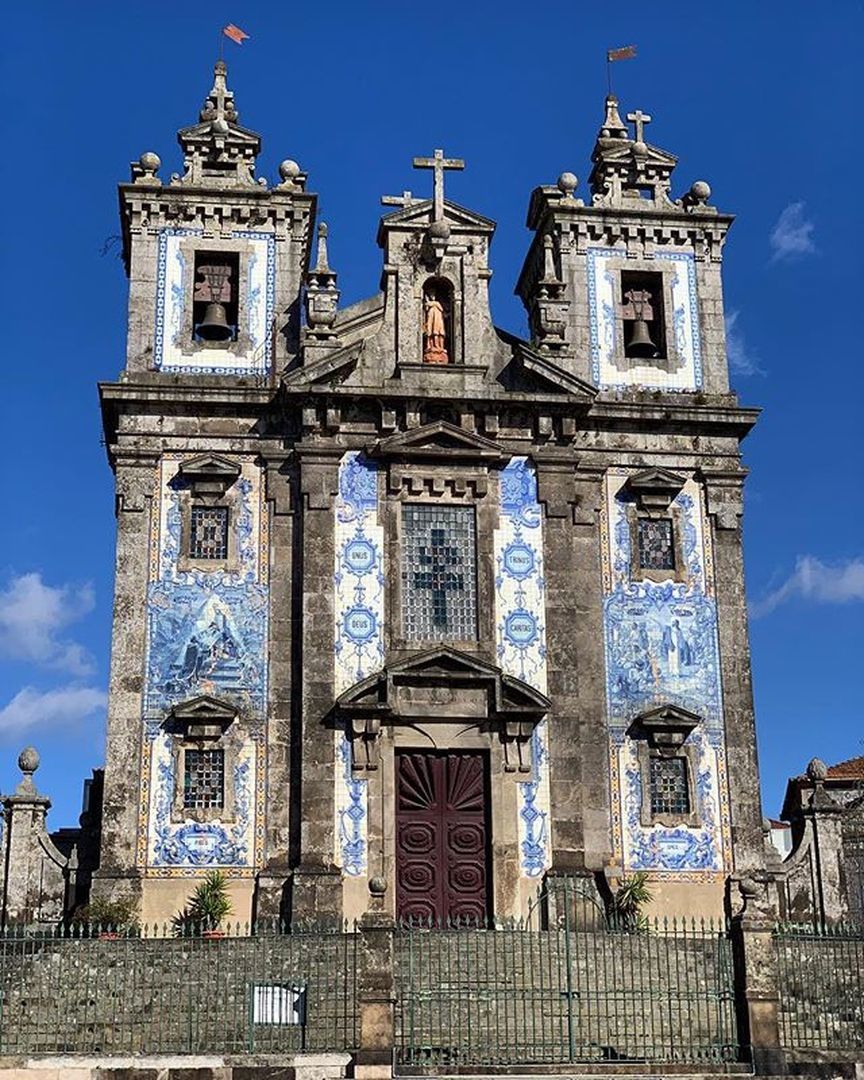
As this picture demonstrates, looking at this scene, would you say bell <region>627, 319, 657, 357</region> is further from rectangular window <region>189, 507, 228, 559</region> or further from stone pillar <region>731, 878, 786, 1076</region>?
stone pillar <region>731, 878, 786, 1076</region>

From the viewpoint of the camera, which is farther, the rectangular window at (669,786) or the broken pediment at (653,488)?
the broken pediment at (653,488)

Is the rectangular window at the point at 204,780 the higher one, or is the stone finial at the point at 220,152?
the stone finial at the point at 220,152

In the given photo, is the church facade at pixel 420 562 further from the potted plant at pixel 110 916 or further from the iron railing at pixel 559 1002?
the iron railing at pixel 559 1002

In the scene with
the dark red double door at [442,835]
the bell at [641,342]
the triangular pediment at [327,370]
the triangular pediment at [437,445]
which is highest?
the bell at [641,342]

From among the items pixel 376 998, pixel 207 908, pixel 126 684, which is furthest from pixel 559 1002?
pixel 126 684

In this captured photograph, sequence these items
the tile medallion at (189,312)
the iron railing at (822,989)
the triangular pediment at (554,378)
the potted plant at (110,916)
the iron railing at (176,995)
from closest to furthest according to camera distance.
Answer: the iron railing at (176,995) → the iron railing at (822,989) → the potted plant at (110,916) → the triangular pediment at (554,378) → the tile medallion at (189,312)

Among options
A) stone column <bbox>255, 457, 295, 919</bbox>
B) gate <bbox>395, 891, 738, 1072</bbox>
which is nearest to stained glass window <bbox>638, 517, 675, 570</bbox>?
stone column <bbox>255, 457, 295, 919</bbox>

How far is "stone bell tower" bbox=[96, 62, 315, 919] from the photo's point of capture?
24594 millimetres

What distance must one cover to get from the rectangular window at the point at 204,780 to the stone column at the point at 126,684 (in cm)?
75

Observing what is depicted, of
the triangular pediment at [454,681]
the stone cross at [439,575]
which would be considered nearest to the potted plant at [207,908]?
the triangular pediment at [454,681]

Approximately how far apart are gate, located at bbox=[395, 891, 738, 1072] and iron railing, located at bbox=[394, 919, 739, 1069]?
0.05ft

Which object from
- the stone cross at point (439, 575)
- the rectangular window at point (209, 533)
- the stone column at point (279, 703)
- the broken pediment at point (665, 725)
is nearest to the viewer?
the stone column at point (279, 703)

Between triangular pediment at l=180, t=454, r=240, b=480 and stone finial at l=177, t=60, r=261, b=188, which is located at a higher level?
stone finial at l=177, t=60, r=261, b=188

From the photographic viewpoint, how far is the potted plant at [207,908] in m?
23.6
